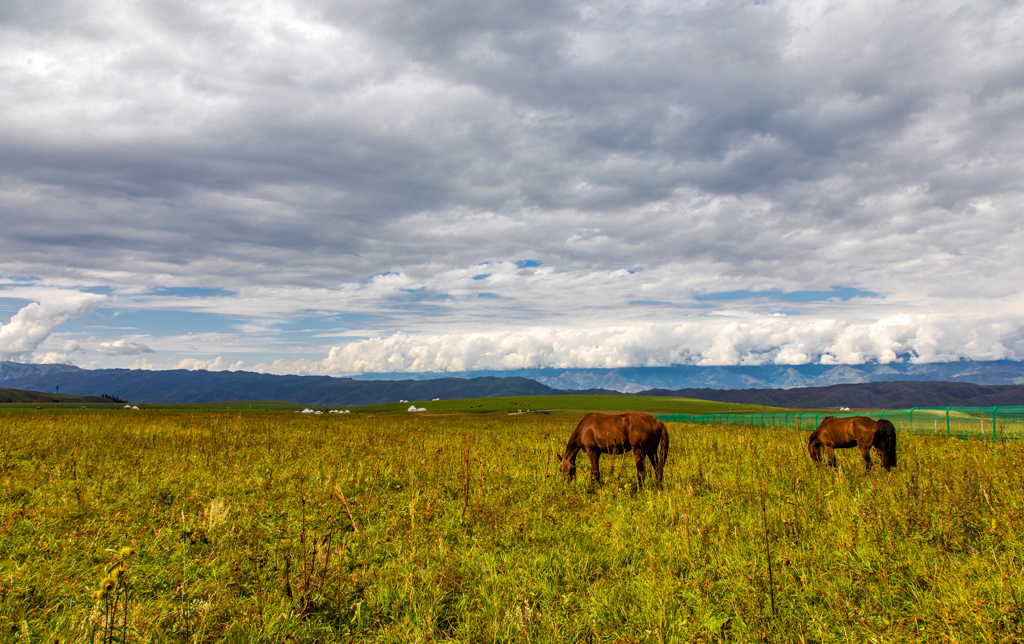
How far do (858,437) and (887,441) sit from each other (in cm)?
68

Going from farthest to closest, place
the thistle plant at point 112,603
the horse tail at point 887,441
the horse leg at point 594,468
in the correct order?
the horse tail at point 887,441 → the horse leg at point 594,468 → the thistle plant at point 112,603

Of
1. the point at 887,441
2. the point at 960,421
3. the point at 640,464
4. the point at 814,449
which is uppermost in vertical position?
the point at 887,441

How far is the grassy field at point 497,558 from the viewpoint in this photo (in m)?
4.40

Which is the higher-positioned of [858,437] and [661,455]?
[858,437]

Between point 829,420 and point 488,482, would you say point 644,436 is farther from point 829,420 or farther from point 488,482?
point 829,420

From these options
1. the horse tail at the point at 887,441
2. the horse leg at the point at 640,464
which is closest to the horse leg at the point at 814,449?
the horse tail at the point at 887,441

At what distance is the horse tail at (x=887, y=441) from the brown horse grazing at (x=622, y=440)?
221 inches

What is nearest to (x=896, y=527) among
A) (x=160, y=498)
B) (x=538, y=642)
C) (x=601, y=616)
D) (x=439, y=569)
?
(x=601, y=616)

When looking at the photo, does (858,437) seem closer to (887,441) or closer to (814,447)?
(887,441)

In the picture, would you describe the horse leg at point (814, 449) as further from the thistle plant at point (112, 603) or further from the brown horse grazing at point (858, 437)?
the thistle plant at point (112, 603)

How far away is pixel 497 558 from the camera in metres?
6.06

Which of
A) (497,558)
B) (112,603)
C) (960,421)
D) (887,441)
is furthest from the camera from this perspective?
(960,421)

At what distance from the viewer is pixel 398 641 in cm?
439


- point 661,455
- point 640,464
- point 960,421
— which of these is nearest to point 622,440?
point 640,464
